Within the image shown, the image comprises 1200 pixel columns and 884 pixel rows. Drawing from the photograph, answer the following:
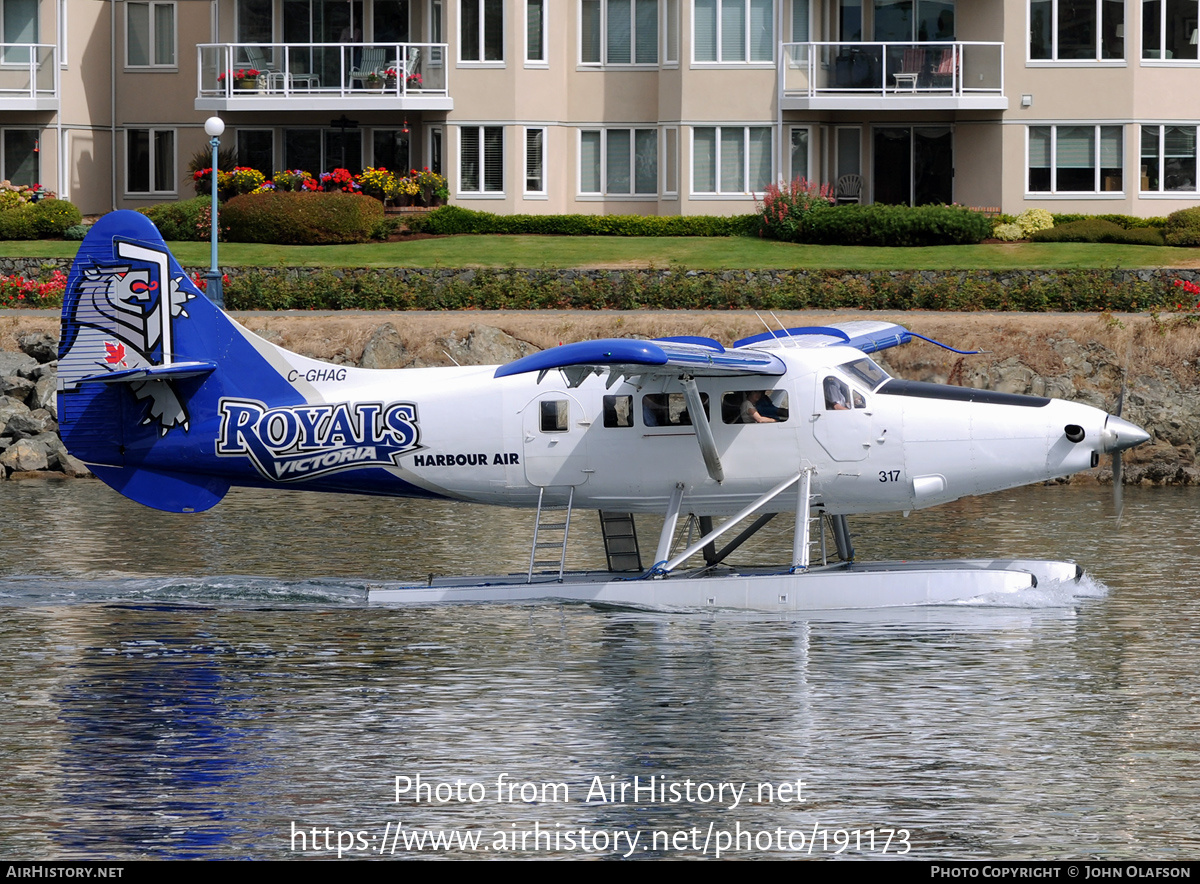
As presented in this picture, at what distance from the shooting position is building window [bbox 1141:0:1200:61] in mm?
45688

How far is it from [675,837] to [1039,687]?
4.50 metres

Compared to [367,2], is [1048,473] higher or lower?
lower

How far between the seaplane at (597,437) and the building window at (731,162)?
95.7 ft

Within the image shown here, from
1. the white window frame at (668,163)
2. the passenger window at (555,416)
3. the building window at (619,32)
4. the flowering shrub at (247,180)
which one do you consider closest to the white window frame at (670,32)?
the building window at (619,32)

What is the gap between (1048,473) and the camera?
16.5 metres

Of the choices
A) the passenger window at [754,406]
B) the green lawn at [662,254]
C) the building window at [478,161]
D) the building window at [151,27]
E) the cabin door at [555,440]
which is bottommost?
the cabin door at [555,440]

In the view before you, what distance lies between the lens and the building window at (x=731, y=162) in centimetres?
4700

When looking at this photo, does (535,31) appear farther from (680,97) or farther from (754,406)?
(754,406)

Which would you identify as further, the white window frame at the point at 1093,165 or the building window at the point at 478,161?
the building window at the point at 478,161

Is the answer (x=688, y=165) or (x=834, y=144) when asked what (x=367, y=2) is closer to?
(x=688, y=165)

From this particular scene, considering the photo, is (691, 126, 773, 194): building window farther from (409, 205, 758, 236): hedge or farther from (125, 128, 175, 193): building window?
(125, 128, 175, 193): building window

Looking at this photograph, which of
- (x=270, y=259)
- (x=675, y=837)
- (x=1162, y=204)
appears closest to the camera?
(x=675, y=837)

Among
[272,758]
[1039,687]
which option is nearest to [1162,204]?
[1039,687]

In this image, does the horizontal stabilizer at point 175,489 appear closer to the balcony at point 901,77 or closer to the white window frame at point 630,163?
the balcony at point 901,77
